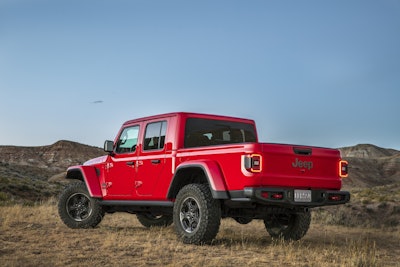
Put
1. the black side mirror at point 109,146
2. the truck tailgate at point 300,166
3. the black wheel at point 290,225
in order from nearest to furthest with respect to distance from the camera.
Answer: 1. the truck tailgate at point 300,166
2. the black wheel at point 290,225
3. the black side mirror at point 109,146

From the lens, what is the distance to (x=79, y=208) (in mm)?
10789

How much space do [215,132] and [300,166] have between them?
2.03 meters

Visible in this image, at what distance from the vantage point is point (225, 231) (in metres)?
10.4

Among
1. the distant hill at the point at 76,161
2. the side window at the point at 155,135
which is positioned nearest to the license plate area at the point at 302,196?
the side window at the point at 155,135

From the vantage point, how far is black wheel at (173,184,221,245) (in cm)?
761

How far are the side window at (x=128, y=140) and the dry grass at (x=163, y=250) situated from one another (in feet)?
5.12

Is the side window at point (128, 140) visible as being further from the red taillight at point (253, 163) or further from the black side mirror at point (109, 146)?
the red taillight at point (253, 163)

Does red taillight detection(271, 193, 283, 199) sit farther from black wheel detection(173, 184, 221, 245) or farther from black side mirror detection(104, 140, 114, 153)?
black side mirror detection(104, 140, 114, 153)

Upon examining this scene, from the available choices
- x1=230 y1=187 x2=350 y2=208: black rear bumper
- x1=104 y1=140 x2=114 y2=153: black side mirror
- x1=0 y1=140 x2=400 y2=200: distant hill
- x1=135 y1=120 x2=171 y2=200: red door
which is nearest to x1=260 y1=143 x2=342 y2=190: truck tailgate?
x1=230 y1=187 x2=350 y2=208: black rear bumper

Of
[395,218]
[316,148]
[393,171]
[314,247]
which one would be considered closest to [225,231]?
[314,247]

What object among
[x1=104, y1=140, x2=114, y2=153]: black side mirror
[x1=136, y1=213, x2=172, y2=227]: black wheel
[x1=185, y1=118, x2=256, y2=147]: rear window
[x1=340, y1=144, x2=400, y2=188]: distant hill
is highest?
[x1=340, y1=144, x2=400, y2=188]: distant hill

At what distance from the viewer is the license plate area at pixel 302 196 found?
24.4 feet

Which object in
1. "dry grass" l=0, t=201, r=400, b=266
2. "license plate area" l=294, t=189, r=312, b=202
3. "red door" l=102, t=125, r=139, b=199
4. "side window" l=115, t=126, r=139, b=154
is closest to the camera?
"dry grass" l=0, t=201, r=400, b=266

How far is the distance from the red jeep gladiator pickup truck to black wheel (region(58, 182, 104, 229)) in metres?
0.02
